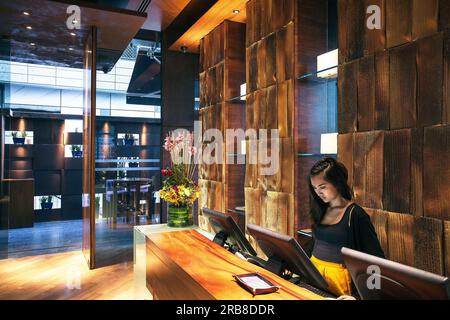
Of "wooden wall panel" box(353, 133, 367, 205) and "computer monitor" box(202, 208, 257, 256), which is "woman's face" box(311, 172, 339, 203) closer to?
"wooden wall panel" box(353, 133, 367, 205)

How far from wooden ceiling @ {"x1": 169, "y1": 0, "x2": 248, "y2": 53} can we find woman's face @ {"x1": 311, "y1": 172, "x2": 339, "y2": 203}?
2245 mm

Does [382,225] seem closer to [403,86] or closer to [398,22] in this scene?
[403,86]

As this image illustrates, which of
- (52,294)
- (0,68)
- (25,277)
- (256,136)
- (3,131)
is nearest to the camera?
(256,136)

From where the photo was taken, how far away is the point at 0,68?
557 centimetres

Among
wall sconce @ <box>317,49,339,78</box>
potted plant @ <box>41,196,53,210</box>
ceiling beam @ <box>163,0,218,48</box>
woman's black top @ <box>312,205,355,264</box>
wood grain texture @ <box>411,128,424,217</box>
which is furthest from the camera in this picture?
potted plant @ <box>41,196,53,210</box>

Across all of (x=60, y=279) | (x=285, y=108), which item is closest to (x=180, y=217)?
(x=285, y=108)

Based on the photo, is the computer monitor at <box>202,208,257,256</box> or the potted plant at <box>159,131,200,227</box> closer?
the computer monitor at <box>202,208,257,256</box>

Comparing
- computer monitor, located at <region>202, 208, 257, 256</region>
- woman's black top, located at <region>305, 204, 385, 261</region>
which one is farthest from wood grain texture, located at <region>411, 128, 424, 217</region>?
computer monitor, located at <region>202, 208, 257, 256</region>

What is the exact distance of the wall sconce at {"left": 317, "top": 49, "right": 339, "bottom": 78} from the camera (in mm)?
2428

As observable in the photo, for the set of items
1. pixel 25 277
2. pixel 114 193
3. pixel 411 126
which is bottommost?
pixel 25 277
